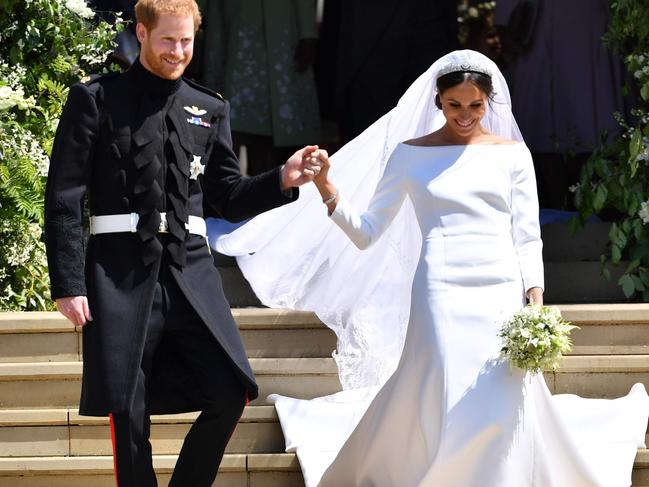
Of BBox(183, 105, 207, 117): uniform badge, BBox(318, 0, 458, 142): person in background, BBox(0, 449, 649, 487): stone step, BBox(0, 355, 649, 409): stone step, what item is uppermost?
BBox(318, 0, 458, 142): person in background

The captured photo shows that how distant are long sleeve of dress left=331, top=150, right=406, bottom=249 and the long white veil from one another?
46 cm

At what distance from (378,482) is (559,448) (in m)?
0.68

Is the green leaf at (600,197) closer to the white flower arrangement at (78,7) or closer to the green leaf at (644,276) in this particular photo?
the green leaf at (644,276)

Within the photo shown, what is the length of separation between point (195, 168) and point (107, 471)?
66.1 inches

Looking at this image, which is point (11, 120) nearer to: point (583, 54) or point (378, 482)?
point (378, 482)

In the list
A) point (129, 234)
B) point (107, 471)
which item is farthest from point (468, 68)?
point (107, 471)

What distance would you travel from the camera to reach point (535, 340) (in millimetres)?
4508

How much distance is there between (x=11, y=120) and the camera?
663cm

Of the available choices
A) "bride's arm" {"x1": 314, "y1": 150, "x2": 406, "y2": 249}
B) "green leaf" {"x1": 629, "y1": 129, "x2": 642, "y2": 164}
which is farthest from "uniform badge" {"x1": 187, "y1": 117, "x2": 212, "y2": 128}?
"green leaf" {"x1": 629, "y1": 129, "x2": 642, "y2": 164}

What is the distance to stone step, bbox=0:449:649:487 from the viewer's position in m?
5.48

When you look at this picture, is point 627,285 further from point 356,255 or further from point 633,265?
point 356,255

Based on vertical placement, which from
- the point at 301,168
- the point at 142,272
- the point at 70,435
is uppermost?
the point at 301,168

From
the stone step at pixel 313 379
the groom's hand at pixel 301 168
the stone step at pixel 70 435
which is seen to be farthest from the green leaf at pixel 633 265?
the groom's hand at pixel 301 168

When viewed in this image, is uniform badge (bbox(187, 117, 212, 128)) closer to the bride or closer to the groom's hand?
the groom's hand
